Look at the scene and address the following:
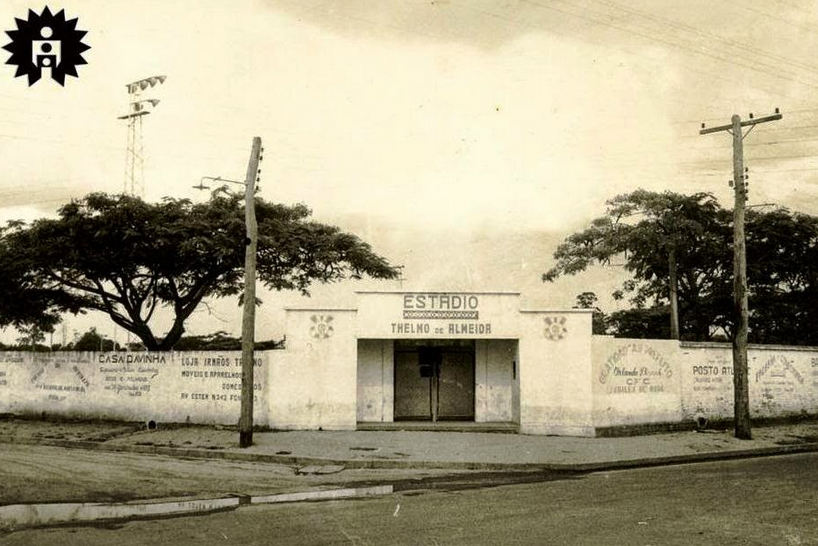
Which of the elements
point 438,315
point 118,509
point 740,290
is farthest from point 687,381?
point 118,509

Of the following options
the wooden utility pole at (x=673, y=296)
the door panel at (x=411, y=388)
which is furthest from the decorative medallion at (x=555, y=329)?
the wooden utility pole at (x=673, y=296)

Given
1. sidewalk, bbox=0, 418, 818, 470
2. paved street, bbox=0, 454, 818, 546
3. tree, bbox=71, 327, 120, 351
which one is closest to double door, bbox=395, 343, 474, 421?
sidewalk, bbox=0, 418, 818, 470

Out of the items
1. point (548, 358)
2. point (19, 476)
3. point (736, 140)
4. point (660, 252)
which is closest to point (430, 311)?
point (548, 358)

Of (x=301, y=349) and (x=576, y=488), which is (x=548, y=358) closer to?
(x=301, y=349)

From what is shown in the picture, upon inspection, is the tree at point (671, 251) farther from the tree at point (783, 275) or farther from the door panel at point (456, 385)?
the door panel at point (456, 385)

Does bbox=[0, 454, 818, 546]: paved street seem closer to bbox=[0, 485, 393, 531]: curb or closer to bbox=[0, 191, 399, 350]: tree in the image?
bbox=[0, 485, 393, 531]: curb

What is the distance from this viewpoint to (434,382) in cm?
2211

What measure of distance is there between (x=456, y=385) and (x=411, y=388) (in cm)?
137

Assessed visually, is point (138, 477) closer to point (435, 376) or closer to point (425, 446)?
point (425, 446)

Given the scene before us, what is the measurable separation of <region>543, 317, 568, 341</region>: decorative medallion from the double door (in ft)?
9.19

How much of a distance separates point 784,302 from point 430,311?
28.8 metres

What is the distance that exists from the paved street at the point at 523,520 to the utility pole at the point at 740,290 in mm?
7254

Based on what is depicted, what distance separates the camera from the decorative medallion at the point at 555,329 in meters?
20.1

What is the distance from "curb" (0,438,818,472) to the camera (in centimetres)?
1437
